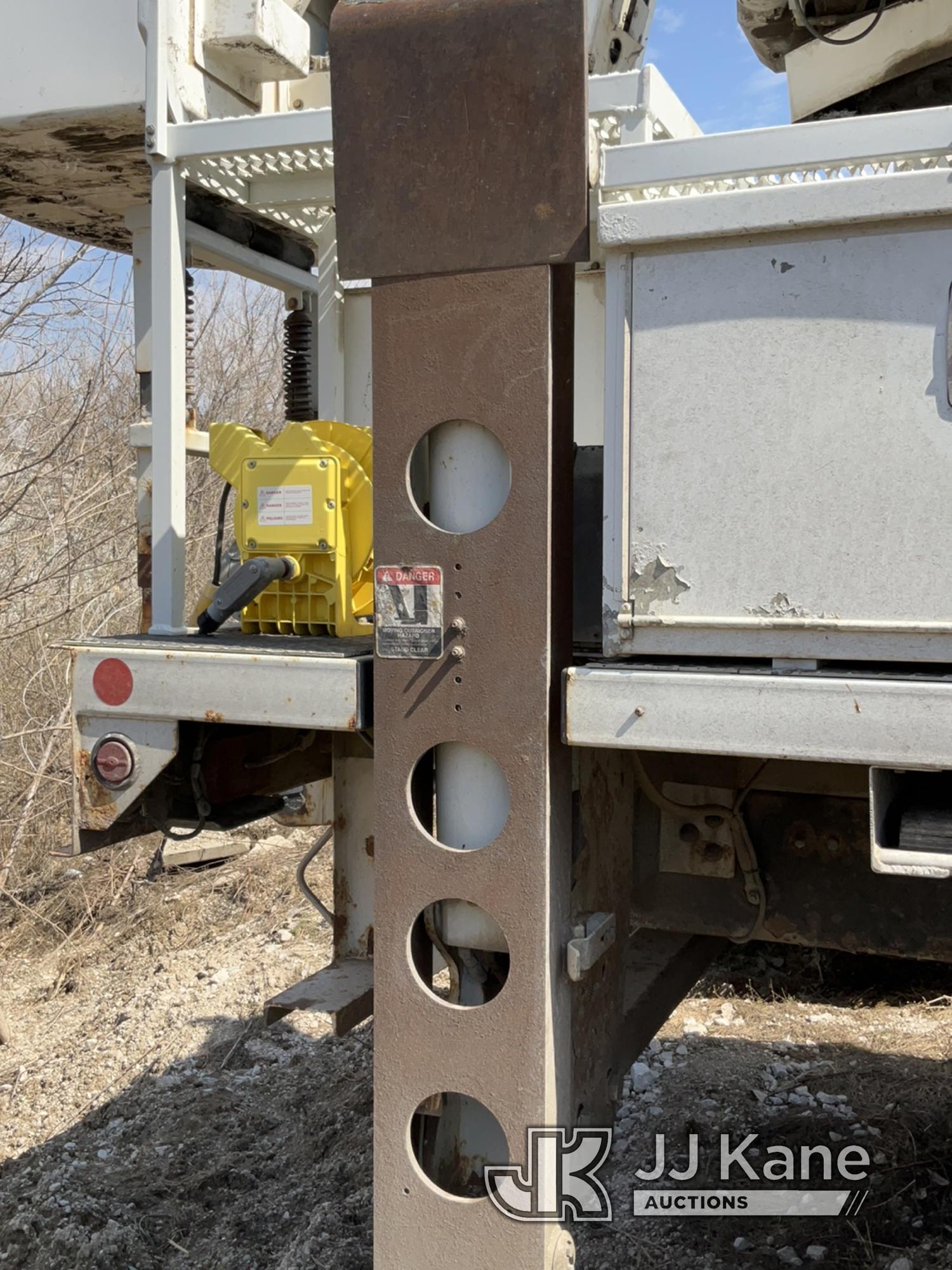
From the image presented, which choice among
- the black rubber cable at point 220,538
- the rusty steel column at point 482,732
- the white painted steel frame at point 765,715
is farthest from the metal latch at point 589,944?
the black rubber cable at point 220,538

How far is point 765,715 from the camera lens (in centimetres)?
162

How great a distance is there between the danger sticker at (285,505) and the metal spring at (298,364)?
0.89 meters

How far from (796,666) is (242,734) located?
131 centimetres

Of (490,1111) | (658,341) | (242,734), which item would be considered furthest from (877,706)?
(242,734)

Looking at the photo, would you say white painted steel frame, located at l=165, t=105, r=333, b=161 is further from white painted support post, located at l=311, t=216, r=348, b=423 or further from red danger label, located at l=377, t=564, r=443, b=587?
red danger label, located at l=377, t=564, r=443, b=587

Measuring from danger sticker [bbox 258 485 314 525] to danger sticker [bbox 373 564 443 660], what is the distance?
0.59m

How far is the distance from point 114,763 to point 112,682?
15 centimetres

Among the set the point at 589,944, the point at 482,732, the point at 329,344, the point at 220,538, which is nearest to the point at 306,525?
the point at 220,538

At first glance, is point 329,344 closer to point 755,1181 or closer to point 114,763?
point 114,763

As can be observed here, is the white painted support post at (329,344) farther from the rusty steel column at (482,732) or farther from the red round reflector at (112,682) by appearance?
the rusty steel column at (482,732)

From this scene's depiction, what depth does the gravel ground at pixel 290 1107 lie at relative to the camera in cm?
288

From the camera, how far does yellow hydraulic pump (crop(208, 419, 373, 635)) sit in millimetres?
2404

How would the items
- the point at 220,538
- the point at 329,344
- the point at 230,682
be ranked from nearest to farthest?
1. the point at 230,682
2. the point at 220,538
3. the point at 329,344

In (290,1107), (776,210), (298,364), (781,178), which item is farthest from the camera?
(290,1107)
